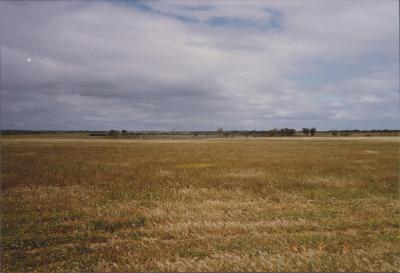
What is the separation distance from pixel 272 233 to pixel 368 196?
884cm

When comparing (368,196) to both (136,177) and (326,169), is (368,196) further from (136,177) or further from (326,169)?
(136,177)

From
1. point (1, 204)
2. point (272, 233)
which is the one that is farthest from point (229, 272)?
point (1, 204)

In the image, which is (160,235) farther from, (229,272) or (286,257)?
(286,257)

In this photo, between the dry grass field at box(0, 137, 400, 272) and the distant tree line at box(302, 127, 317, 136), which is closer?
the dry grass field at box(0, 137, 400, 272)

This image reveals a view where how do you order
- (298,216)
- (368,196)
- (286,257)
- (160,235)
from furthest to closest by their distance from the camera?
1. (368,196)
2. (298,216)
3. (160,235)
4. (286,257)

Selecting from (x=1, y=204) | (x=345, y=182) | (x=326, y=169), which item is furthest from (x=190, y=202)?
(x=326, y=169)

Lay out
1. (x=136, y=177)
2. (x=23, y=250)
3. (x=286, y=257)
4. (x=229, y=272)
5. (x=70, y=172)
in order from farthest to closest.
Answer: (x=70, y=172) < (x=136, y=177) < (x=23, y=250) < (x=286, y=257) < (x=229, y=272)

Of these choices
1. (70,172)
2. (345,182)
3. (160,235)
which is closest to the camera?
(160,235)

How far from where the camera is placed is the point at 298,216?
12070 mm

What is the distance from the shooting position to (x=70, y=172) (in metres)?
25.3

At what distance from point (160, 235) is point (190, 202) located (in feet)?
15.4

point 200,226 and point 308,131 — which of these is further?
point 308,131

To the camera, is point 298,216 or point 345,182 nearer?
point 298,216

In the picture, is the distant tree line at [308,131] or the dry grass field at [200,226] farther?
Result: the distant tree line at [308,131]
